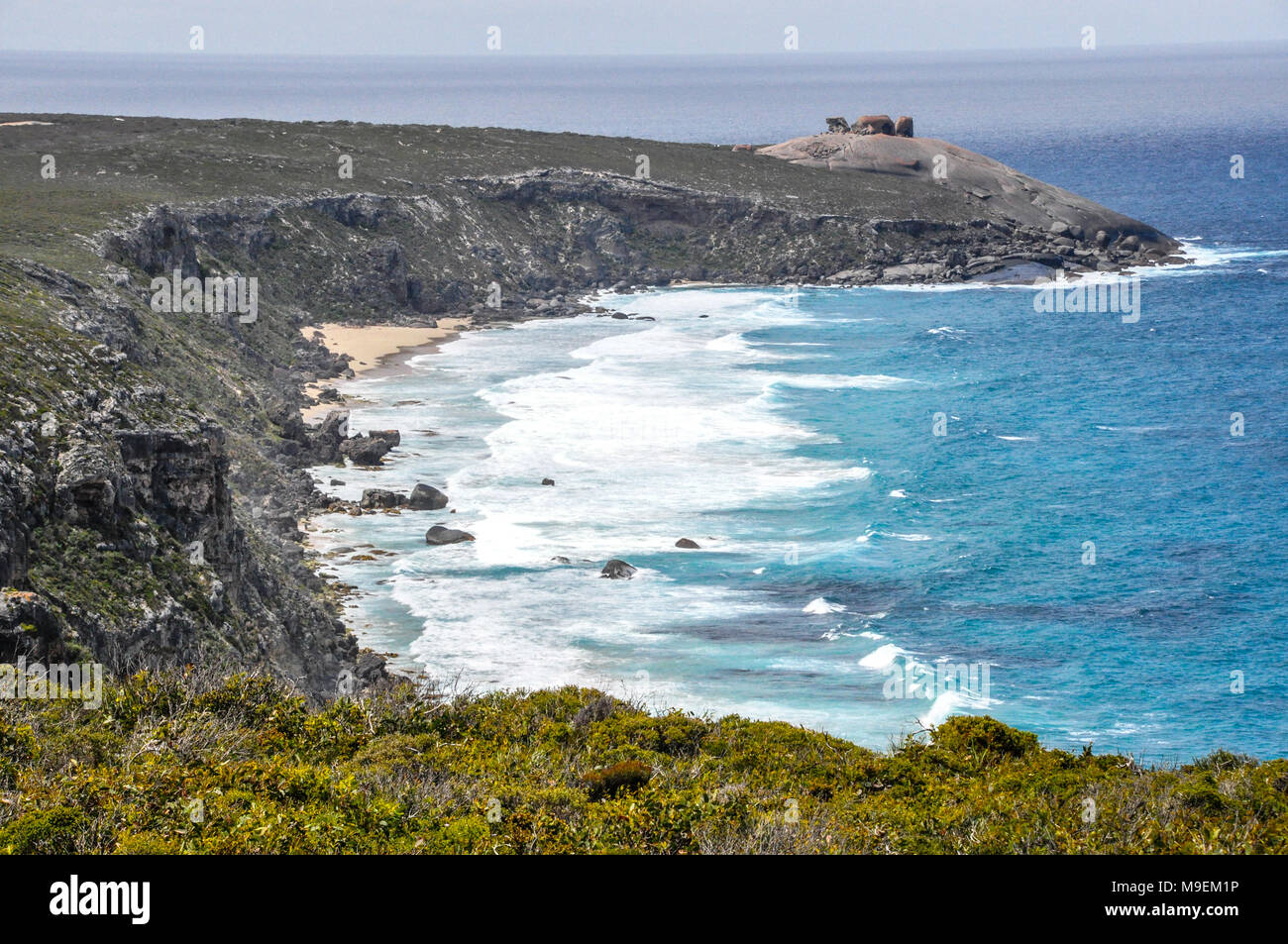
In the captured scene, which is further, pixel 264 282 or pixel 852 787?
pixel 264 282

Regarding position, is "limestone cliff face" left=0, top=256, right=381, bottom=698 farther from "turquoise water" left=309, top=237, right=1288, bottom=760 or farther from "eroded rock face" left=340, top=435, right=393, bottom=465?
"eroded rock face" left=340, top=435, right=393, bottom=465

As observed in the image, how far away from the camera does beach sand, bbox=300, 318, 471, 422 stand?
6944 centimetres

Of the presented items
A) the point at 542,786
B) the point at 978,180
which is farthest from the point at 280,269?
the point at 978,180

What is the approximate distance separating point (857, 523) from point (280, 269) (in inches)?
1905

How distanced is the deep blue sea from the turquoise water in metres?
0.13

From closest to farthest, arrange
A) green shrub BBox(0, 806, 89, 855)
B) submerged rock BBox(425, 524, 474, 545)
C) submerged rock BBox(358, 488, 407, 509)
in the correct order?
green shrub BBox(0, 806, 89, 855) → submerged rock BBox(425, 524, 474, 545) → submerged rock BBox(358, 488, 407, 509)

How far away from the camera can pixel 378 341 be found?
75.3 m

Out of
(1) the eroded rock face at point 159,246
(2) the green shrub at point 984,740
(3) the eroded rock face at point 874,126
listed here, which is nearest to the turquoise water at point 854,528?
(2) the green shrub at point 984,740

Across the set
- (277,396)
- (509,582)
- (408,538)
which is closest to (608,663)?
(509,582)

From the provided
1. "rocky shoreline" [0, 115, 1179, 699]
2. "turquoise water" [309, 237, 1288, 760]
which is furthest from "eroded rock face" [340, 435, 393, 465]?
"turquoise water" [309, 237, 1288, 760]

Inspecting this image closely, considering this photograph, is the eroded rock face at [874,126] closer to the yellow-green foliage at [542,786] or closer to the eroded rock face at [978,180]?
the eroded rock face at [978,180]

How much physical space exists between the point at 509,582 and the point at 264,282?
4416 cm
